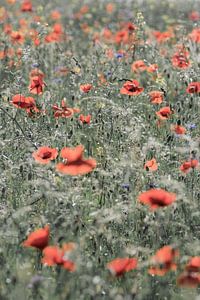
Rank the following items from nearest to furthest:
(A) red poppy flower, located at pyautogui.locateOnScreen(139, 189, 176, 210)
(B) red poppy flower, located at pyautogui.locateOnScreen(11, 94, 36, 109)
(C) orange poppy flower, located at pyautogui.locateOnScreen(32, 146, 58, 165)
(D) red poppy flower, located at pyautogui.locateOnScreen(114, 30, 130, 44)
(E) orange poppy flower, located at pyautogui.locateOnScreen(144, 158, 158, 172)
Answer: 1. (A) red poppy flower, located at pyautogui.locateOnScreen(139, 189, 176, 210)
2. (C) orange poppy flower, located at pyautogui.locateOnScreen(32, 146, 58, 165)
3. (E) orange poppy flower, located at pyautogui.locateOnScreen(144, 158, 158, 172)
4. (B) red poppy flower, located at pyautogui.locateOnScreen(11, 94, 36, 109)
5. (D) red poppy flower, located at pyautogui.locateOnScreen(114, 30, 130, 44)

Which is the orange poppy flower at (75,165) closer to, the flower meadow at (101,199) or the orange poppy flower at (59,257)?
the flower meadow at (101,199)

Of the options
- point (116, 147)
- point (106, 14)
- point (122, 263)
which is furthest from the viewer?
point (106, 14)

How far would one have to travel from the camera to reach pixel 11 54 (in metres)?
5.32

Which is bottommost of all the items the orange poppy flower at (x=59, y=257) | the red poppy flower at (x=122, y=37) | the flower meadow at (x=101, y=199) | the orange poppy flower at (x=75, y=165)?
the red poppy flower at (x=122, y=37)

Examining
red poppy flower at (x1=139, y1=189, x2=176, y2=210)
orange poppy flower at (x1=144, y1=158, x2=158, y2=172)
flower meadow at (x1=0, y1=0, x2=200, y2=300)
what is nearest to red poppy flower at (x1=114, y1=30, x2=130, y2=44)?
flower meadow at (x1=0, y1=0, x2=200, y2=300)

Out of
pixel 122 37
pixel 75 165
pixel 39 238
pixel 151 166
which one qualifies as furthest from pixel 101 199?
pixel 122 37

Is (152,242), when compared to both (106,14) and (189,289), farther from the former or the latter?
(106,14)

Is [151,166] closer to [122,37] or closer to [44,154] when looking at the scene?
[44,154]

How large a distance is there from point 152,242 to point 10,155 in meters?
0.84

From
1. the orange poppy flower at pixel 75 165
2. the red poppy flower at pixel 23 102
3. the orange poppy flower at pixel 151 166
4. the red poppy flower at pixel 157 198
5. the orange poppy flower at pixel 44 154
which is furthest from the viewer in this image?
the red poppy flower at pixel 23 102

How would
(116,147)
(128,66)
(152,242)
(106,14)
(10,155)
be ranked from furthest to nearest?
(106,14) < (128,66) < (116,147) < (10,155) < (152,242)

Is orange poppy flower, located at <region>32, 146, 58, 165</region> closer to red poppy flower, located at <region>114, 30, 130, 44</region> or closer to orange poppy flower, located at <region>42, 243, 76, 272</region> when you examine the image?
orange poppy flower, located at <region>42, 243, 76, 272</region>

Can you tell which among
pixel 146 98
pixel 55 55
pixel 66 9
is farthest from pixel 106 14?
pixel 146 98

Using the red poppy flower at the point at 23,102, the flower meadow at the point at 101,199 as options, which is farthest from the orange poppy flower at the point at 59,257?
the red poppy flower at the point at 23,102
